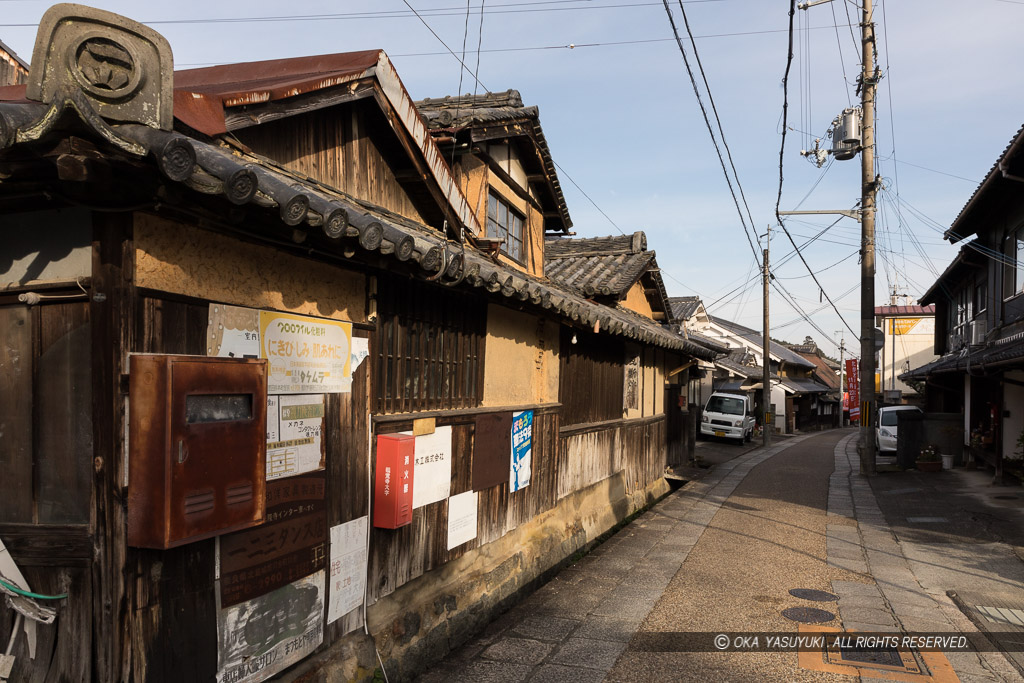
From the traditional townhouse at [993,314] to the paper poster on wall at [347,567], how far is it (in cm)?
1218

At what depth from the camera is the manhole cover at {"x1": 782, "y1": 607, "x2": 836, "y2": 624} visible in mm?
7492

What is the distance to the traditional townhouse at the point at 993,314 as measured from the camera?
598 inches

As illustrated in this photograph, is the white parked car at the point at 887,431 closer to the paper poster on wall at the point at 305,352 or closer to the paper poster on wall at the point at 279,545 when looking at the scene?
the paper poster on wall at the point at 305,352

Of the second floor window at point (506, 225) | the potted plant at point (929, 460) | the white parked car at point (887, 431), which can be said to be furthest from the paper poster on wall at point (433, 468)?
the white parked car at point (887, 431)

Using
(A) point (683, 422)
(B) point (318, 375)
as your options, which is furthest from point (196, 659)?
(A) point (683, 422)

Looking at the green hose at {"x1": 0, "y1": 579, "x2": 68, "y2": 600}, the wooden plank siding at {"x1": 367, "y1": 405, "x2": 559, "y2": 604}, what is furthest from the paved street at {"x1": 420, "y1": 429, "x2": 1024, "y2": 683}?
the green hose at {"x1": 0, "y1": 579, "x2": 68, "y2": 600}

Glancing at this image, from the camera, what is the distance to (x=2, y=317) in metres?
3.94

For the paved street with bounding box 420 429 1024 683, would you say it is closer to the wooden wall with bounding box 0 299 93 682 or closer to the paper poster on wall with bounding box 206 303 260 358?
the wooden wall with bounding box 0 299 93 682

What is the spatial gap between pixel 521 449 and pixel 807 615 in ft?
12.0

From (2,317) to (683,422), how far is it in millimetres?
18627

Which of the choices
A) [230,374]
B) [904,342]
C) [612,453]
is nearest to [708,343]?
[612,453]

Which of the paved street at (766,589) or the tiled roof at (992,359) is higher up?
the tiled roof at (992,359)

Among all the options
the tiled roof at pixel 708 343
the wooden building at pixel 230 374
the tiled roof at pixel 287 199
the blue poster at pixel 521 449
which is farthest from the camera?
the tiled roof at pixel 708 343

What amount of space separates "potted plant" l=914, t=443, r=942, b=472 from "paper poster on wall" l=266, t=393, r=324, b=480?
18767 millimetres
